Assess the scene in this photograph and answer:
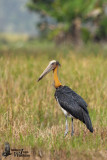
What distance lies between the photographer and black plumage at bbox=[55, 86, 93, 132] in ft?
15.2

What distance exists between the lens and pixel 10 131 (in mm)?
4871

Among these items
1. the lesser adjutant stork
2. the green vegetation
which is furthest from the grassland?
the green vegetation

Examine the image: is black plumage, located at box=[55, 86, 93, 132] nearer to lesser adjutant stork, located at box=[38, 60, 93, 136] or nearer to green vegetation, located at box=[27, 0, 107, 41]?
lesser adjutant stork, located at box=[38, 60, 93, 136]

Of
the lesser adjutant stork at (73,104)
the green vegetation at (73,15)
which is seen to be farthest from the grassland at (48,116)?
the green vegetation at (73,15)

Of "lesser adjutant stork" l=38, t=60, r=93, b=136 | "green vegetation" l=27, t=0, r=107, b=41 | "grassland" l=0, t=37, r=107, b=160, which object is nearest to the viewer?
"grassland" l=0, t=37, r=107, b=160

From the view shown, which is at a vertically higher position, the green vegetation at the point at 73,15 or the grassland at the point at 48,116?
the green vegetation at the point at 73,15

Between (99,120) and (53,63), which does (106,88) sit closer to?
(99,120)

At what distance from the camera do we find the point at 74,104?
468 cm

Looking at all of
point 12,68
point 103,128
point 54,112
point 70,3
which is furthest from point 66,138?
point 70,3

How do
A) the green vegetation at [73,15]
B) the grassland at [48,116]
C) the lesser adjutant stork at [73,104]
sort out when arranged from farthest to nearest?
the green vegetation at [73,15]
the lesser adjutant stork at [73,104]
the grassland at [48,116]

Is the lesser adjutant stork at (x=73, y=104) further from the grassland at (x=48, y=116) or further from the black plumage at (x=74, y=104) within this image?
the grassland at (x=48, y=116)

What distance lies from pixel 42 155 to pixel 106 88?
3668 millimetres

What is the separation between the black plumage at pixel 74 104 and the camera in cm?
462

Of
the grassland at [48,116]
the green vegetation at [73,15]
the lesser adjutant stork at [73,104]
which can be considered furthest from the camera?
the green vegetation at [73,15]
